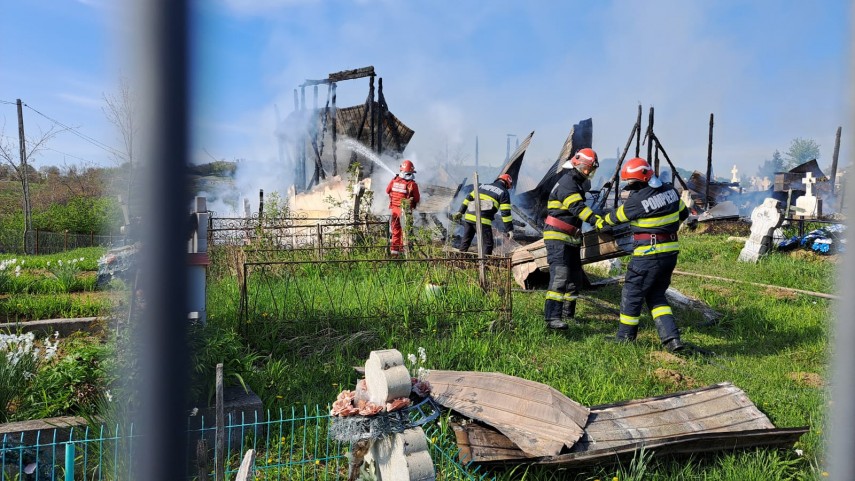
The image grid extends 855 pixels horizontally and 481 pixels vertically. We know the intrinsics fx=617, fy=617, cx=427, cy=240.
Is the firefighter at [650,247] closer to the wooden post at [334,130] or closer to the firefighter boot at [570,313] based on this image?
the firefighter boot at [570,313]

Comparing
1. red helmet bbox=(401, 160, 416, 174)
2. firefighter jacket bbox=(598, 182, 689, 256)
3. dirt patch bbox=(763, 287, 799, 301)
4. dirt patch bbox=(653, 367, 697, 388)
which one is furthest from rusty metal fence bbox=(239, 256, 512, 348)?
dirt patch bbox=(763, 287, 799, 301)

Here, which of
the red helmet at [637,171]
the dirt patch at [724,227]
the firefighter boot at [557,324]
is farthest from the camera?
the dirt patch at [724,227]

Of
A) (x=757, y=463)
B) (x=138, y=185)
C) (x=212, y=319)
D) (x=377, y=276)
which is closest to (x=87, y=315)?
(x=212, y=319)

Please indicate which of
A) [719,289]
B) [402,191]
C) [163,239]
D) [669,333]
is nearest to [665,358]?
[669,333]

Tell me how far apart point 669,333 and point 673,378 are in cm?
89

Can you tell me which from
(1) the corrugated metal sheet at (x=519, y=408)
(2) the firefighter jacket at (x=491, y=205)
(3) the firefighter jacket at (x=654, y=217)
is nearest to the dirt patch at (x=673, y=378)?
(3) the firefighter jacket at (x=654, y=217)

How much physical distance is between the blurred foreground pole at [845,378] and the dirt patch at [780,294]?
9049 millimetres

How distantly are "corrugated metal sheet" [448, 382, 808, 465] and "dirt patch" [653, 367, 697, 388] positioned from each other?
898 mm

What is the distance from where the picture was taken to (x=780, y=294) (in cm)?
899

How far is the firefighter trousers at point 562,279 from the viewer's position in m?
7.03

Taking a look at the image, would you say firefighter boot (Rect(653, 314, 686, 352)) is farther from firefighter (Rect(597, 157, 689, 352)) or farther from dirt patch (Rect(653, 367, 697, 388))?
dirt patch (Rect(653, 367, 697, 388))

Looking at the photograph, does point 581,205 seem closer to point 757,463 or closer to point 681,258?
point 757,463

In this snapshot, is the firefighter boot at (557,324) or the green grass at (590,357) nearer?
the green grass at (590,357)

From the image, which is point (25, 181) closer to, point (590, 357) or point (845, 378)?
point (590, 357)
